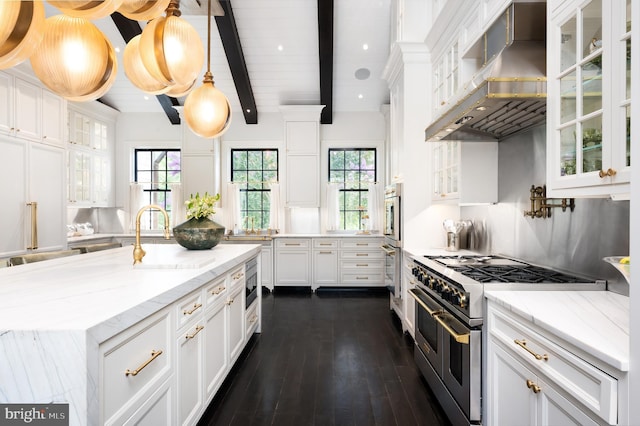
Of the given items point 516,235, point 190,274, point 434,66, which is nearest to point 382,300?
point 516,235

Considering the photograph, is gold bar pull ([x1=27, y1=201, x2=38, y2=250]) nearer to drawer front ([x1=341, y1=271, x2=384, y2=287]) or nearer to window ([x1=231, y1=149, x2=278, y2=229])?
window ([x1=231, y1=149, x2=278, y2=229])

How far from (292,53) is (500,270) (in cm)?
459

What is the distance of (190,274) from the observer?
199 centimetres

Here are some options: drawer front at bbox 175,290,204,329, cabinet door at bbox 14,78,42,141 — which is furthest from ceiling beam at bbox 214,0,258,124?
drawer front at bbox 175,290,204,329

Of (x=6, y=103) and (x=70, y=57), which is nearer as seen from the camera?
(x=70, y=57)

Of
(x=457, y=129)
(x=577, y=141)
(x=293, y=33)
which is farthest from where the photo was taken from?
(x=293, y=33)

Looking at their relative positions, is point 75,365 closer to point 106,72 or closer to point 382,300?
point 106,72

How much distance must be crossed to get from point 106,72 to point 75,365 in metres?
1.51

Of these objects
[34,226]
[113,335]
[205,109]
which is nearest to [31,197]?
[34,226]

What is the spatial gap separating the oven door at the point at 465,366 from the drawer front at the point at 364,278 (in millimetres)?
3682

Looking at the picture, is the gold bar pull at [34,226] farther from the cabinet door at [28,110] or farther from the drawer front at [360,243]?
the drawer front at [360,243]

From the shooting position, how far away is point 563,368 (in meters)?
1.24

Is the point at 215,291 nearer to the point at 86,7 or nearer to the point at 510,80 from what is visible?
the point at 86,7

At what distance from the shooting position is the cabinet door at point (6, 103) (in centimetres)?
370
